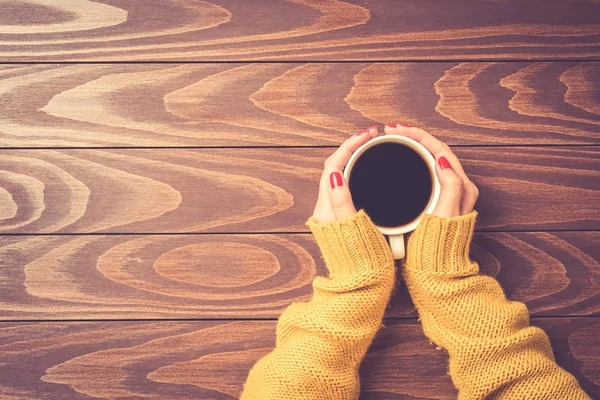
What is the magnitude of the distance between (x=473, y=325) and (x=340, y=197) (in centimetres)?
26

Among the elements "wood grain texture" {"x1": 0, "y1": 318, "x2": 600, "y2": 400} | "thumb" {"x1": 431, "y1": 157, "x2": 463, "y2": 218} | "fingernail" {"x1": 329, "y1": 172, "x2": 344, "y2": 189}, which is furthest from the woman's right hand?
"wood grain texture" {"x1": 0, "y1": 318, "x2": 600, "y2": 400}

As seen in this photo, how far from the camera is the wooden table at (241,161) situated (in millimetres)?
754

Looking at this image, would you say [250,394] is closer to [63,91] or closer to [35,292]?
[35,292]

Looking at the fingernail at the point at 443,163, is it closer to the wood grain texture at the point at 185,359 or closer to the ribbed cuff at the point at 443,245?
the ribbed cuff at the point at 443,245

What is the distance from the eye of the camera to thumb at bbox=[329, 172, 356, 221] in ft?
2.20

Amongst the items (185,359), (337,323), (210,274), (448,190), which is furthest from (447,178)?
(185,359)

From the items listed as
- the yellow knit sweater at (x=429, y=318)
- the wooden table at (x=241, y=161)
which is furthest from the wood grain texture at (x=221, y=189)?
the yellow knit sweater at (x=429, y=318)

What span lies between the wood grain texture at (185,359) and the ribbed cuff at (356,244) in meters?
0.16

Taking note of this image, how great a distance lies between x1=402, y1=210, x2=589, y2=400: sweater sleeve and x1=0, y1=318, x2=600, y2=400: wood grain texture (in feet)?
0.29

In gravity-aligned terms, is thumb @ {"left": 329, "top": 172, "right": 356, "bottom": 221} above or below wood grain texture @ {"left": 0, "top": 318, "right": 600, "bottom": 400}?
above

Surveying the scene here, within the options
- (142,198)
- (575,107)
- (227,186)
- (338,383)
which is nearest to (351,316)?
(338,383)

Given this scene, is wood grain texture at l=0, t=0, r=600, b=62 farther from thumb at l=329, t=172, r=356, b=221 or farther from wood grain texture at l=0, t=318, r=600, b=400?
wood grain texture at l=0, t=318, r=600, b=400

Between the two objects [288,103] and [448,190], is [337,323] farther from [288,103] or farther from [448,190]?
[288,103]

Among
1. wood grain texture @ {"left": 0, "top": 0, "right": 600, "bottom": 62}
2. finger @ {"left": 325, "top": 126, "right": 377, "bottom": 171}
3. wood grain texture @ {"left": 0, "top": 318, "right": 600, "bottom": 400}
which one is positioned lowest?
wood grain texture @ {"left": 0, "top": 318, "right": 600, "bottom": 400}
